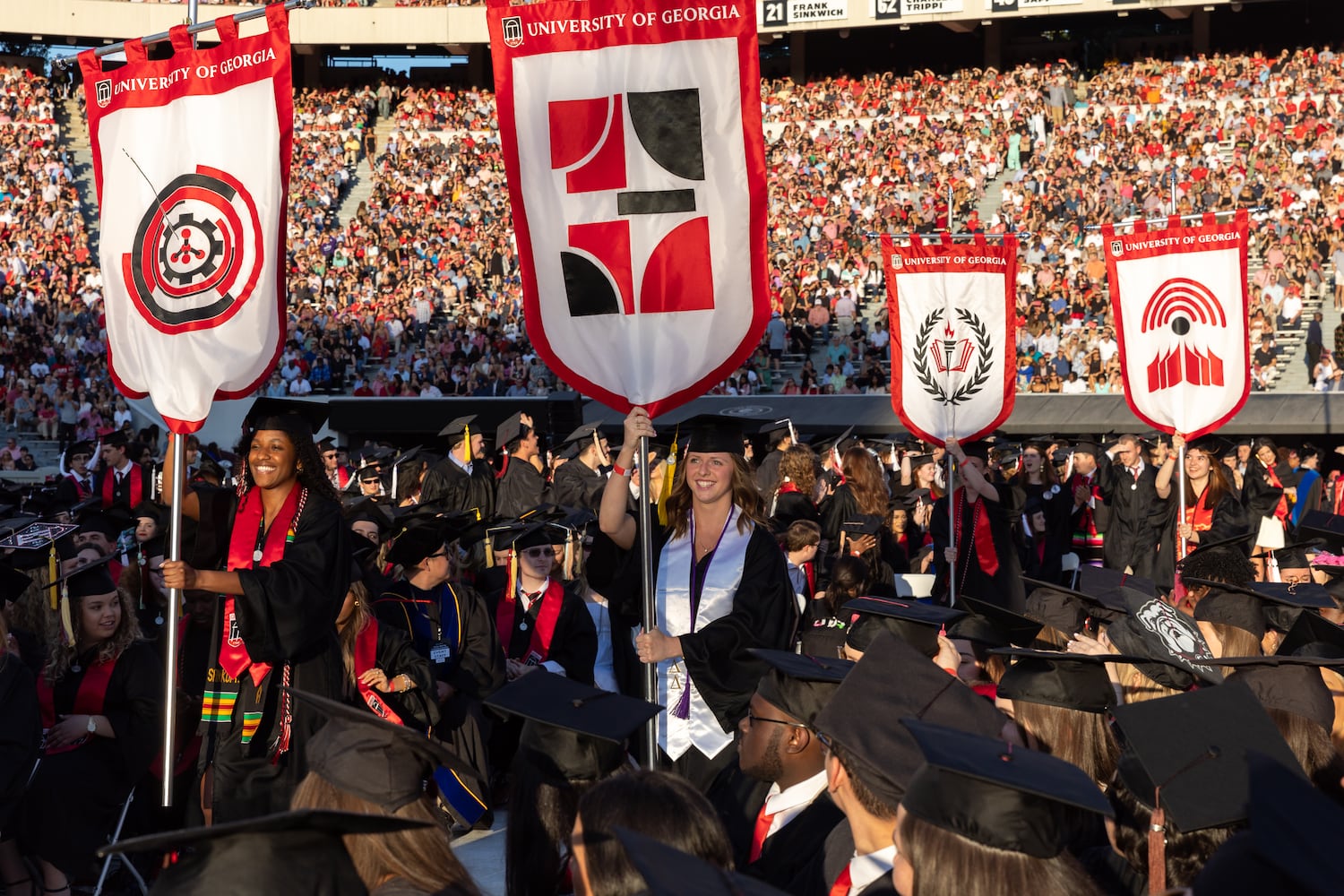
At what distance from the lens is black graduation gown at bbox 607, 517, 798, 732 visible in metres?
5.22

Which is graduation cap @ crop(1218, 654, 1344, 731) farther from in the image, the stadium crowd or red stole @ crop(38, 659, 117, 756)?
the stadium crowd

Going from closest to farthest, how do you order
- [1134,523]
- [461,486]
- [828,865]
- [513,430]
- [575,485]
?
1. [828,865]
2. [575,485]
3. [461,486]
4. [1134,523]
5. [513,430]

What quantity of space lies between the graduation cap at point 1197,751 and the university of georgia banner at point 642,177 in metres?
2.39

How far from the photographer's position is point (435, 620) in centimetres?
700

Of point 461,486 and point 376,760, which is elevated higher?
point 461,486

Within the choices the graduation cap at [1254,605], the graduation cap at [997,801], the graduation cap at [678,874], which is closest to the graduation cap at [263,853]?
the graduation cap at [678,874]

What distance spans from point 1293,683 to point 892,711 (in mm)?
1654

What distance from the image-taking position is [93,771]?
5.60 meters

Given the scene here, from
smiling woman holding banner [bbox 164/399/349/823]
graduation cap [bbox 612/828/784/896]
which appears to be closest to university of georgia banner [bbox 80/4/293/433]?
smiling woman holding banner [bbox 164/399/349/823]

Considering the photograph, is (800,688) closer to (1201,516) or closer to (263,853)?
(263,853)

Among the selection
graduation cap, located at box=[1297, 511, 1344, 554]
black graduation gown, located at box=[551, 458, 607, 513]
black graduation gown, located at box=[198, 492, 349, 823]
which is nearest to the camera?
black graduation gown, located at box=[198, 492, 349, 823]

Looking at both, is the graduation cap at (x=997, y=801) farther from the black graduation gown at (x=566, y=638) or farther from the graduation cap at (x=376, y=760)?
the black graduation gown at (x=566, y=638)

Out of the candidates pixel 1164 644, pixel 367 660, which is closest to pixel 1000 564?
pixel 367 660

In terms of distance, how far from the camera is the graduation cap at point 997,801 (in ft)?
8.36
